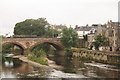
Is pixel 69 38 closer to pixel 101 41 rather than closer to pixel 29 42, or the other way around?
pixel 29 42

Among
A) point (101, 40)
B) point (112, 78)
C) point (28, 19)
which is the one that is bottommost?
point (112, 78)

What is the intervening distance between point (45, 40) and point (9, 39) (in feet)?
37.7

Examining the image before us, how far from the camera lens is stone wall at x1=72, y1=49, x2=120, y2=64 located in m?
76.2

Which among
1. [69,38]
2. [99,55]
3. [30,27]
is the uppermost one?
[30,27]

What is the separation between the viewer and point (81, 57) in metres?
91.8

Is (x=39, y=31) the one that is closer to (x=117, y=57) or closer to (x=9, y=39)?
(x=9, y=39)

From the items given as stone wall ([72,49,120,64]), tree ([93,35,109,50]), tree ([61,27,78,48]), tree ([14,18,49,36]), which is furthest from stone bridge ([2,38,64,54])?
tree ([14,18,49,36])

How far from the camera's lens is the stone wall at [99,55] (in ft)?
250

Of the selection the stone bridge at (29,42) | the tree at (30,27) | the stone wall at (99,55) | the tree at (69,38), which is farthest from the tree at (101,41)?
the tree at (30,27)

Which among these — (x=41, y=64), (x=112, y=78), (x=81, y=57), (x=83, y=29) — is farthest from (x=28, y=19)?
(x=112, y=78)

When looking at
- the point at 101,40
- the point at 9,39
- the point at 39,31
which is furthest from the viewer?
the point at 39,31

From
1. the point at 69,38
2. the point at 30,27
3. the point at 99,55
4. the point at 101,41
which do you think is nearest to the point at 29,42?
the point at 69,38

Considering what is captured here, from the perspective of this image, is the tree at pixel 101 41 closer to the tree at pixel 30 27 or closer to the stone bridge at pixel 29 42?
the stone bridge at pixel 29 42

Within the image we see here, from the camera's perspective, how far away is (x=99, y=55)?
271ft
